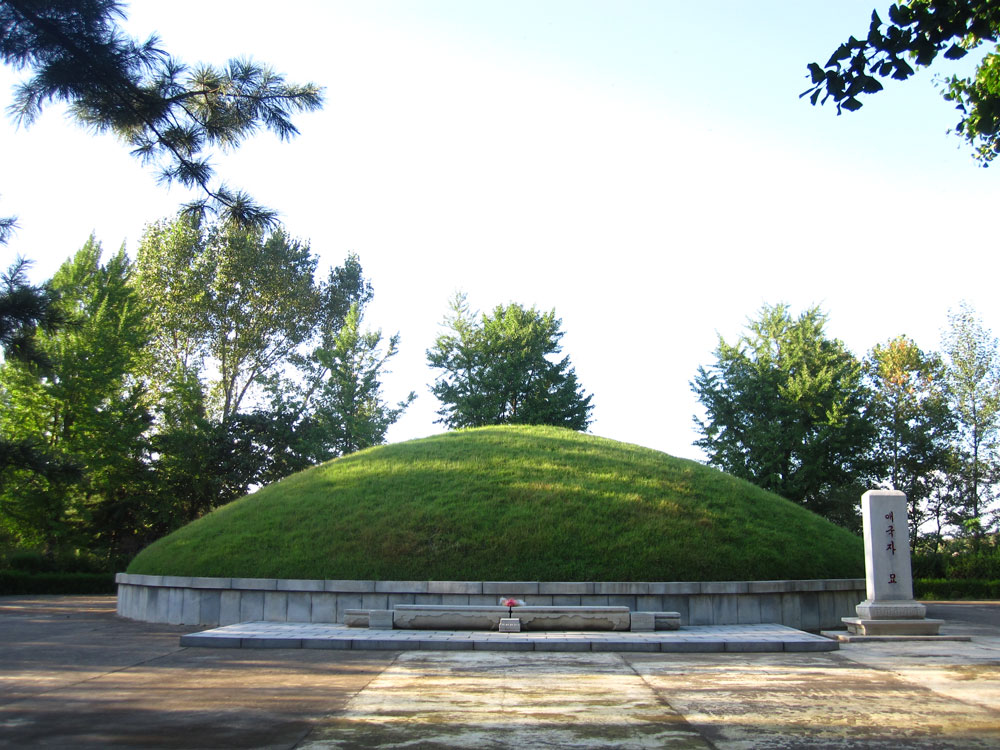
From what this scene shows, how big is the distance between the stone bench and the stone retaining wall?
758 millimetres

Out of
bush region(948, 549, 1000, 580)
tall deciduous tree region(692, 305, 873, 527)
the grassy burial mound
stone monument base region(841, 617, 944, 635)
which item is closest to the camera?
stone monument base region(841, 617, 944, 635)

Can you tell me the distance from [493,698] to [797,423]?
32.8 m

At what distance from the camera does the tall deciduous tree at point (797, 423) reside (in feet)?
120

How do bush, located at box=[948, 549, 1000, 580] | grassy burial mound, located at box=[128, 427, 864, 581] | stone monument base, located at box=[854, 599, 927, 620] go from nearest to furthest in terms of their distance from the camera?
1. stone monument base, located at box=[854, 599, 927, 620]
2. grassy burial mound, located at box=[128, 427, 864, 581]
3. bush, located at box=[948, 549, 1000, 580]

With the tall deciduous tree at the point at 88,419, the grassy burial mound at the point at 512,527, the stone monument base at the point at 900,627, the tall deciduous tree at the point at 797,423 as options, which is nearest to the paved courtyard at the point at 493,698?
the stone monument base at the point at 900,627

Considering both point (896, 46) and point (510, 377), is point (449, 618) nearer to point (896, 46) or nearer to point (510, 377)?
point (896, 46)

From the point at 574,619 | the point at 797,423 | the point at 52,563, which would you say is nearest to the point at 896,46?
the point at 574,619

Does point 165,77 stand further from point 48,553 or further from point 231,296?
point 231,296

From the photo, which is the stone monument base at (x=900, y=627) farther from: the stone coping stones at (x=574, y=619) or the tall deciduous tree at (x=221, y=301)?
the tall deciduous tree at (x=221, y=301)

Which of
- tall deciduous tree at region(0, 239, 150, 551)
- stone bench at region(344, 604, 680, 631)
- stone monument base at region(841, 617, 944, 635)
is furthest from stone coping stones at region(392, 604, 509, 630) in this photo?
tall deciduous tree at region(0, 239, 150, 551)

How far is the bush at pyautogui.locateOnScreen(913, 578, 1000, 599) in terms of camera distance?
26703 millimetres

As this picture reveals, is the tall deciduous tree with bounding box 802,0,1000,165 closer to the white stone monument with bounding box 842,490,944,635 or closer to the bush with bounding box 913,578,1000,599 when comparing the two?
the white stone monument with bounding box 842,490,944,635

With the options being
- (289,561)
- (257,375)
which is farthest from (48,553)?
(289,561)

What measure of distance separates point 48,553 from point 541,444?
20208 mm
